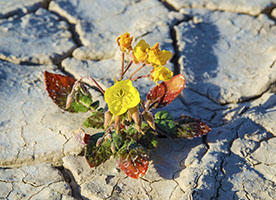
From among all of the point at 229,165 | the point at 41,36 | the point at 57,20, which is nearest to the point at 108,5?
the point at 57,20

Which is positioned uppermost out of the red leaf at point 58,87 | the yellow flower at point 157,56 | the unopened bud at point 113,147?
the yellow flower at point 157,56

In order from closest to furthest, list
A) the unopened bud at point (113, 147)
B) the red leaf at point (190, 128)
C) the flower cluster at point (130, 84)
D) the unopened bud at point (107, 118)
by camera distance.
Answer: the flower cluster at point (130, 84) → the unopened bud at point (107, 118) → the unopened bud at point (113, 147) → the red leaf at point (190, 128)

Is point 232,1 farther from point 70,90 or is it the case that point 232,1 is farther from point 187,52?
point 70,90

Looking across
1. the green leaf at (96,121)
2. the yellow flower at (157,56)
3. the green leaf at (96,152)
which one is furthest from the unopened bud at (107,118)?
the yellow flower at (157,56)

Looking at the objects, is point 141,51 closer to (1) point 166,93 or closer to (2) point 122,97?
(2) point 122,97

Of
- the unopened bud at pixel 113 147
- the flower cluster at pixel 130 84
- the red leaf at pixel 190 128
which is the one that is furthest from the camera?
the red leaf at pixel 190 128

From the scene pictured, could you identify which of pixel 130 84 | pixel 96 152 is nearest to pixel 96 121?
pixel 96 152

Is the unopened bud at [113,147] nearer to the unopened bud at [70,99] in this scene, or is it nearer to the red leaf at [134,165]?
the red leaf at [134,165]
